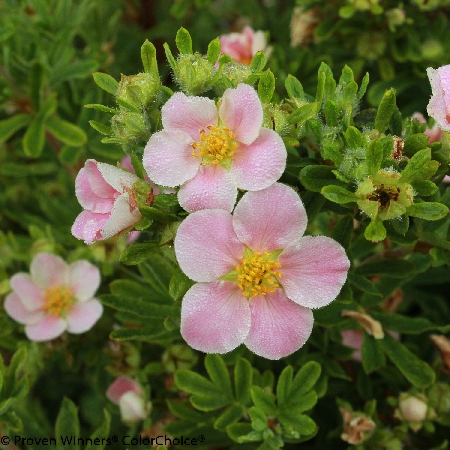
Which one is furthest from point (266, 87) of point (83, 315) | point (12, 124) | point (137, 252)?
point (12, 124)

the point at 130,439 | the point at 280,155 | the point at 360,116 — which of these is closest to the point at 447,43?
the point at 360,116

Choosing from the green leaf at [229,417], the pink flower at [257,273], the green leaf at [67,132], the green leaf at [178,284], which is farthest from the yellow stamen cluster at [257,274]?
the green leaf at [67,132]

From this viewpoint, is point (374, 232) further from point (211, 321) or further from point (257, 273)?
point (211, 321)

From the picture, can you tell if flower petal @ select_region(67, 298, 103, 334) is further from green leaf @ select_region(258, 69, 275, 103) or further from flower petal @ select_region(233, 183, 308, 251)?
green leaf @ select_region(258, 69, 275, 103)

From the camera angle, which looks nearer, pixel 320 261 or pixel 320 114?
pixel 320 261

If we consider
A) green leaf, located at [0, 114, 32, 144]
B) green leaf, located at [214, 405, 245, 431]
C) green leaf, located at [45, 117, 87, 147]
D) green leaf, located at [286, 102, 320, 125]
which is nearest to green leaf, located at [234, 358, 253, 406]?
green leaf, located at [214, 405, 245, 431]

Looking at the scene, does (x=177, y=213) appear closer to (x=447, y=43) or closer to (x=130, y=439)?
(x=130, y=439)
